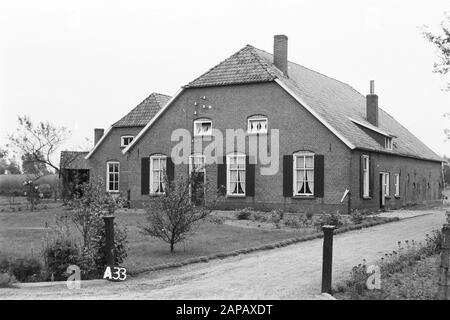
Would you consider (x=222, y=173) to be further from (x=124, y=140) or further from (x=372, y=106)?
(x=124, y=140)

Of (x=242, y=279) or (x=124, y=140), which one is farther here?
(x=124, y=140)

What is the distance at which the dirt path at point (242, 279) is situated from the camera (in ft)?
29.1

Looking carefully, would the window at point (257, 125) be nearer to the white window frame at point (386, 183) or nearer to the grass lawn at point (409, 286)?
the white window frame at point (386, 183)

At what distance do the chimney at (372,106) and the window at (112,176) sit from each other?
1510 cm

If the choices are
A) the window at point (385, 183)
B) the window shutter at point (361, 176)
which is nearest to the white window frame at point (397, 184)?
the window at point (385, 183)

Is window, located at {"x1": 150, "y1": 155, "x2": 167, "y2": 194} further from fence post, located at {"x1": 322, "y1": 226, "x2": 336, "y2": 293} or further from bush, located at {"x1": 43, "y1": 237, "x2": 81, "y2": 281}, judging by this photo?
fence post, located at {"x1": 322, "y1": 226, "x2": 336, "y2": 293}

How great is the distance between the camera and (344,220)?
21.1 meters

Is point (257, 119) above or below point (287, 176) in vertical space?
above

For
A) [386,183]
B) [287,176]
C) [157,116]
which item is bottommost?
[386,183]

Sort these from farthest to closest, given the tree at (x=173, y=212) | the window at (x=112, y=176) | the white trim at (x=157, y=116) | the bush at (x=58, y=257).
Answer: the window at (x=112, y=176), the white trim at (x=157, y=116), the tree at (x=173, y=212), the bush at (x=58, y=257)

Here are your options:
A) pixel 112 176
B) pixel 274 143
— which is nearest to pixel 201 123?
pixel 274 143

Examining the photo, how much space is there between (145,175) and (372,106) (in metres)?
13.4

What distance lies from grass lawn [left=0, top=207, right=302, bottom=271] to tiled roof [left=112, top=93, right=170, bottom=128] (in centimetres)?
1668

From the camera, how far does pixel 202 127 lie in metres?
28.2
